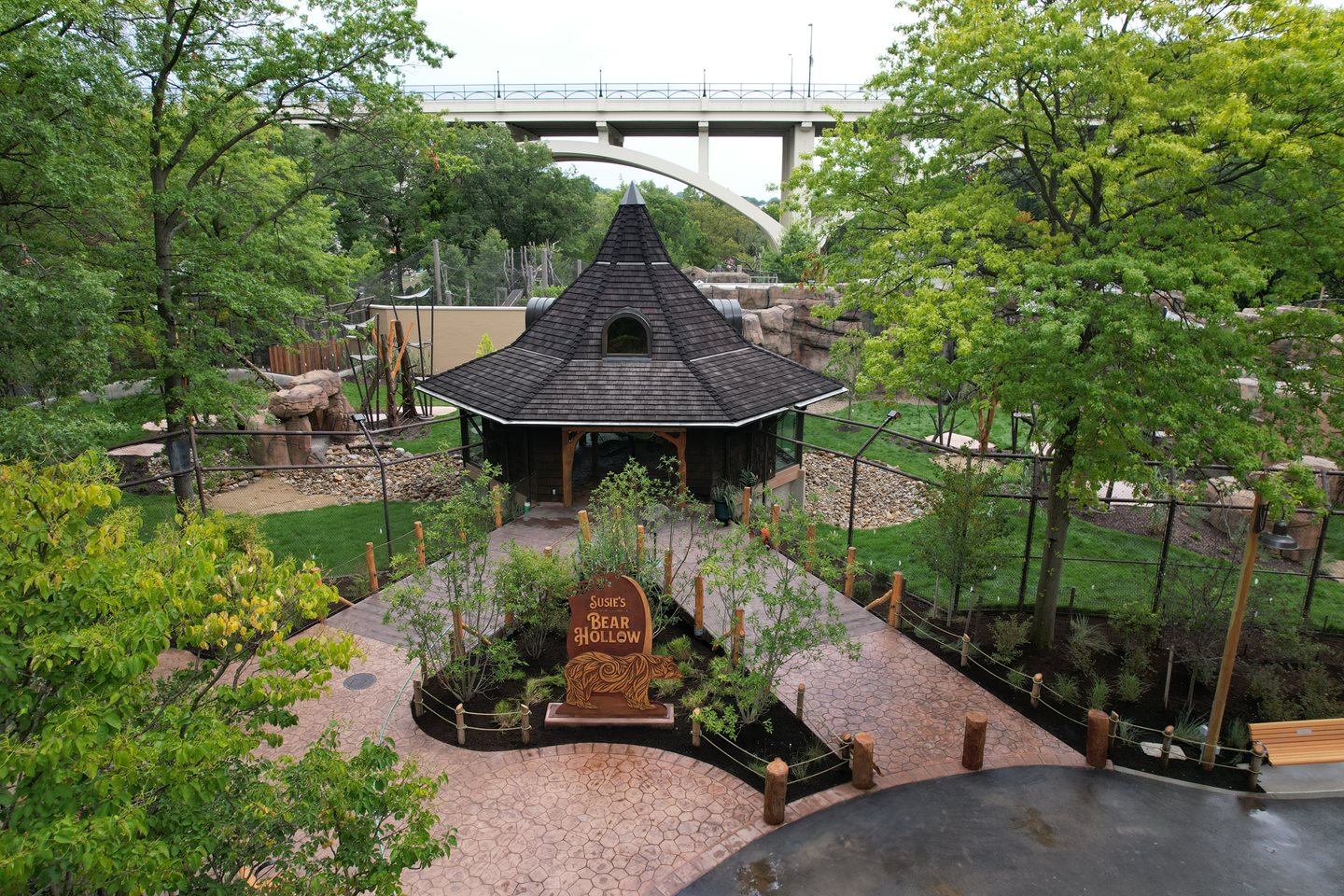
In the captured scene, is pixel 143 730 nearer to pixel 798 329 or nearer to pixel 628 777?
pixel 628 777

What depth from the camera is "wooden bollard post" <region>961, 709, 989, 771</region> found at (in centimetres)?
1041

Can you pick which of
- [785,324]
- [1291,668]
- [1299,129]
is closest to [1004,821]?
[1291,668]

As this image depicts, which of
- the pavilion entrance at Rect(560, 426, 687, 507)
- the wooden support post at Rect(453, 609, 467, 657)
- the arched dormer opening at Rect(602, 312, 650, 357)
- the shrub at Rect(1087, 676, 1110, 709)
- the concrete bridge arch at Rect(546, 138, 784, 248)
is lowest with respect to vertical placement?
the shrub at Rect(1087, 676, 1110, 709)

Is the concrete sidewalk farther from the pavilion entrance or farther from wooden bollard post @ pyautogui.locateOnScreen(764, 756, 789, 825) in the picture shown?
the pavilion entrance

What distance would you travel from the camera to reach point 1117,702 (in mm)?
11781

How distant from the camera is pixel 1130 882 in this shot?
8680 mm

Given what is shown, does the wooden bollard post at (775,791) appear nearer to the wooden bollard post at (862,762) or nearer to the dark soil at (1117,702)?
the wooden bollard post at (862,762)

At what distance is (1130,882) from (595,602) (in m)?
6.64

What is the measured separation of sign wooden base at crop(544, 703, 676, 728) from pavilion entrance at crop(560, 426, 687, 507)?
23.0 ft

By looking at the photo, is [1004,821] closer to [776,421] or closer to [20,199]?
[776,421]

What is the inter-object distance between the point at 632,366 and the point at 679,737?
9.13 m

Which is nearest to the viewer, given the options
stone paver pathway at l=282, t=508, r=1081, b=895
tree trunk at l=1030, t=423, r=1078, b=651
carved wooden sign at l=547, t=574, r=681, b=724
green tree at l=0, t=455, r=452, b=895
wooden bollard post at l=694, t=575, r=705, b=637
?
green tree at l=0, t=455, r=452, b=895

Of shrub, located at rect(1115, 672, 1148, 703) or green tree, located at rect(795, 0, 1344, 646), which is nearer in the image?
green tree, located at rect(795, 0, 1344, 646)

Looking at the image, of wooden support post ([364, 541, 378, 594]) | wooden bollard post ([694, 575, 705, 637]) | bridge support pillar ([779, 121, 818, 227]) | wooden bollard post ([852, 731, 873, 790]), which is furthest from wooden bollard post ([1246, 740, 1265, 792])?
bridge support pillar ([779, 121, 818, 227])
